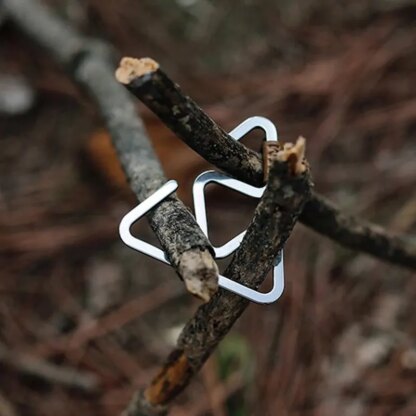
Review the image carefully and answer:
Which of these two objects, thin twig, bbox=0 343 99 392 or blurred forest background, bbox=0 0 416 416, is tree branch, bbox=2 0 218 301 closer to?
blurred forest background, bbox=0 0 416 416

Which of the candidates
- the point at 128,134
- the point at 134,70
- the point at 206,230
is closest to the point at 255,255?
the point at 206,230

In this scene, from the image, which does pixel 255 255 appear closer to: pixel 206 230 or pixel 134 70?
pixel 206 230

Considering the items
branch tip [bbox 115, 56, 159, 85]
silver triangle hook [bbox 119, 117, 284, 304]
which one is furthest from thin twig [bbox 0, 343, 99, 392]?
branch tip [bbox 115, 56, 159, 85]

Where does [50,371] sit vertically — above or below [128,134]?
below

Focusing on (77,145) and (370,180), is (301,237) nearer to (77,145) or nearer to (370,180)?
(370,180)

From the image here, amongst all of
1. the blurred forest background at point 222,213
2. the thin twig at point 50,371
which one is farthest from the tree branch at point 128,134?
the thin twig at point 50,371

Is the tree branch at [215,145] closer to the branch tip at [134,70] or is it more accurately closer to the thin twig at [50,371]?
the branch tip at [134,70]

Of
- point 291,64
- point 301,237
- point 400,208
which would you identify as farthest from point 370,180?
point 291,64
